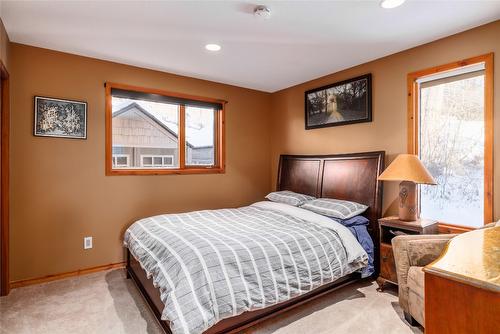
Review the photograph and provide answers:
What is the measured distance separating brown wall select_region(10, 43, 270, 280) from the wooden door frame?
93mm

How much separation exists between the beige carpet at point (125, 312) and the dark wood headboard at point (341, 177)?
34.2 inches

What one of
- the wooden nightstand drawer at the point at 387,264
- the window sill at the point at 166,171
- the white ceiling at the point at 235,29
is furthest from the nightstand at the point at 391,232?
the window sill at the point at 166,171

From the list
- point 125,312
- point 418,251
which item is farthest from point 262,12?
point 125,312

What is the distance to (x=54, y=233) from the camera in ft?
9.91

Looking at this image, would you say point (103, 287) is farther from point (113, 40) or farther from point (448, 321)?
point (448, 321)

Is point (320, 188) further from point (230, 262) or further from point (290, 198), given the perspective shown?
point (230, 262)

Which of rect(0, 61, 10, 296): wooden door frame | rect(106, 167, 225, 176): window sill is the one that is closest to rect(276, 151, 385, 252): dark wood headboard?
rect(106, 167, 225, 176): window sill

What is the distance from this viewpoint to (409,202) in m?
2.73

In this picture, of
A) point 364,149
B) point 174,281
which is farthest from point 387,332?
point 364,149

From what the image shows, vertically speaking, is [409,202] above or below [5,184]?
below

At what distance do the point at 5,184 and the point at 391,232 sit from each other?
381 centimetres

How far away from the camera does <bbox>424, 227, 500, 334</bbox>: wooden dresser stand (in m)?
0.85

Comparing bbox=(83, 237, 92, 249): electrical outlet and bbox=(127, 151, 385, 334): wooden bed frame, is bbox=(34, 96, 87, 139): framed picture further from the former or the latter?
bbox=(127, 151, 385, 334): wooden bed frame

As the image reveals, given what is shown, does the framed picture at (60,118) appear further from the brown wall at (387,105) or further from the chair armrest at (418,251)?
the chair armrest at (418,251)
